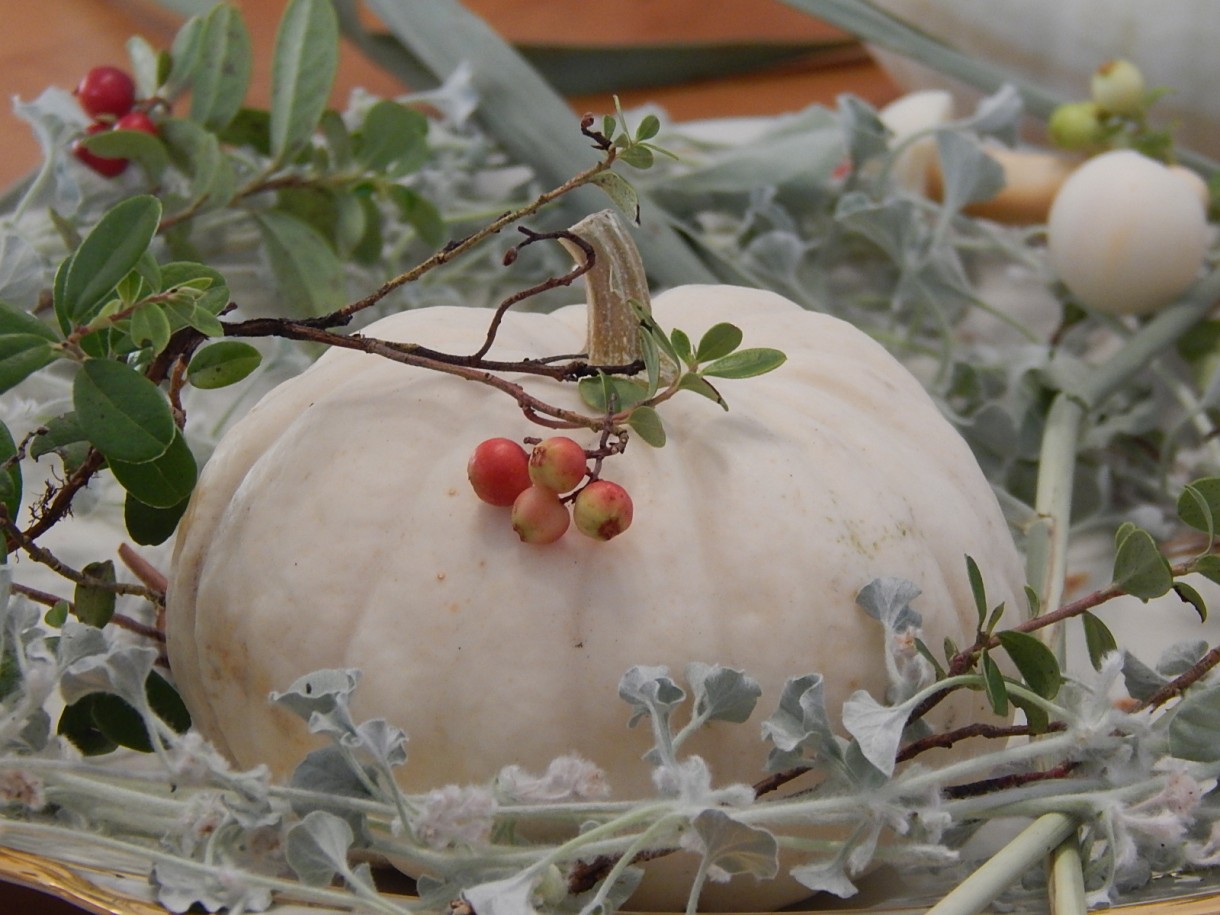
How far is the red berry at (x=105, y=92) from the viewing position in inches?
33.3

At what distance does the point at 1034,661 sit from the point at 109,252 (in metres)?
0.30

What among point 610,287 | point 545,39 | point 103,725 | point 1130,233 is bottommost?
point 103,725

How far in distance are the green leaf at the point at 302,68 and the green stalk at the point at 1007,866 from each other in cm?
54

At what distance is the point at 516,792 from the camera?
414 mm

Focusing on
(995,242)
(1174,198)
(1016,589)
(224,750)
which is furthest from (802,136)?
(224,750)

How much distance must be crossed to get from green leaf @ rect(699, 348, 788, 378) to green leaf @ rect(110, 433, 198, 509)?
17 centimetres

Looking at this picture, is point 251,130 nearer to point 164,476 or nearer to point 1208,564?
point 164,476

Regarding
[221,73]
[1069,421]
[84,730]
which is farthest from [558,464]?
[221,73]

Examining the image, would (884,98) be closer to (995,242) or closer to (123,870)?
(995,242)

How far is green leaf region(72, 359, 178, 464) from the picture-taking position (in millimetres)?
430

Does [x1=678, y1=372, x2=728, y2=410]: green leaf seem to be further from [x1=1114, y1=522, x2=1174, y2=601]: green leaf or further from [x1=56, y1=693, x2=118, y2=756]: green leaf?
[x1=56, y1=693, x2=118, y2=756]: green leaf

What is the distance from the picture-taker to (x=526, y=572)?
463mm

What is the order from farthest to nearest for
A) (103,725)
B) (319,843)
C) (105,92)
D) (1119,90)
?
(1119,90)
(105,92)
(103,725)
(319,843)

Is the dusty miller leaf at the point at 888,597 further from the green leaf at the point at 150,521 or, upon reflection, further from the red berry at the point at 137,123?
the red berry at the point at 137,123
